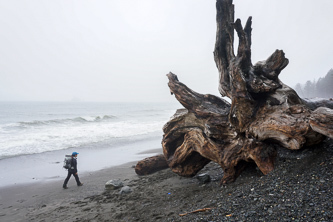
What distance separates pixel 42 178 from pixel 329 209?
37.2 feet

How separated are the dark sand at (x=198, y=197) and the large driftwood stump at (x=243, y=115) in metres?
0.41

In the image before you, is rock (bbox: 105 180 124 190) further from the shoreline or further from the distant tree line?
the distant tree line

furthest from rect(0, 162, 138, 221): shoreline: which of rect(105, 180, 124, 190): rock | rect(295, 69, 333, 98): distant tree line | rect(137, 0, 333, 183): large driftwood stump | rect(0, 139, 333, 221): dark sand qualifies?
rect(295, 69, 333, 98): distant tree line

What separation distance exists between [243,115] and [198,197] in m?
2.29

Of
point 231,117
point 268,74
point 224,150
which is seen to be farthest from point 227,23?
point 224,150

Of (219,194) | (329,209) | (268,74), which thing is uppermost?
(268,74)

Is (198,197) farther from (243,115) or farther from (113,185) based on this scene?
(113,185)

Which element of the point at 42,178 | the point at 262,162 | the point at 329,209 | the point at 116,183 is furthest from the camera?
the point at 42,178

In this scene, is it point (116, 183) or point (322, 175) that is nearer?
point (322, 175)

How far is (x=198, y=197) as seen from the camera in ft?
17.5

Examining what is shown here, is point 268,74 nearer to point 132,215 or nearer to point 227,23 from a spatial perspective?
point 227,23

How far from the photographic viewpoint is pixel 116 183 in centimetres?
817

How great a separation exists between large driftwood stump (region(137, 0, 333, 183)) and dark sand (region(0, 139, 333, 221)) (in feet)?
1.36

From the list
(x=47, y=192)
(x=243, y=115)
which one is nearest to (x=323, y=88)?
(x=243, y=115)
